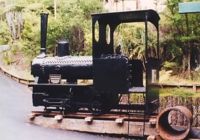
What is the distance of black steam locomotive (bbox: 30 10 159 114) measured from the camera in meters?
10.4

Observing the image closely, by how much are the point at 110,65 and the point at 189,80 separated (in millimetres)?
6453

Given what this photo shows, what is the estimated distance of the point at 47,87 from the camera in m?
11.9

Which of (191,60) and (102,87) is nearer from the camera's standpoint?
(102,87)

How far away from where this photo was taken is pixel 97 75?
10664mm

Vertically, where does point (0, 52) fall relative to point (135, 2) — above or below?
below

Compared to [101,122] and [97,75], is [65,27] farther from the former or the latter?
[101,122]

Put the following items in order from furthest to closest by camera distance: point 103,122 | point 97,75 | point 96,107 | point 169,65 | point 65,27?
point 65,27 < point 169,65 < point 96,107 < point 97,75 < point 103,122

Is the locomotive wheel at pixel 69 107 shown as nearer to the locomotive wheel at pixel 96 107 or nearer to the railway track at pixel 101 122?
the railway track at pixel 101 122

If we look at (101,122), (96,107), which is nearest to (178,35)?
(96,107)

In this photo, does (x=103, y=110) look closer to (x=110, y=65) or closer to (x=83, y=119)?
(x=83, y=119)

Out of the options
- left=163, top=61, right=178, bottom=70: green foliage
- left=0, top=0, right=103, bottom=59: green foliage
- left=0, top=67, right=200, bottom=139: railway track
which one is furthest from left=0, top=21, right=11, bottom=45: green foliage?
left=0, top=67, right=200, bottom=139: railway track

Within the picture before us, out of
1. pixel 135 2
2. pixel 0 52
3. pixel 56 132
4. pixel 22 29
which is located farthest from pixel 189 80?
pixel 0 52

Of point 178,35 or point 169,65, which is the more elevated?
point 178,35

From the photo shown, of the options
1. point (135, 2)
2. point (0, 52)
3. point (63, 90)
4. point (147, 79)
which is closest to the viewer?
point (147, 79)
